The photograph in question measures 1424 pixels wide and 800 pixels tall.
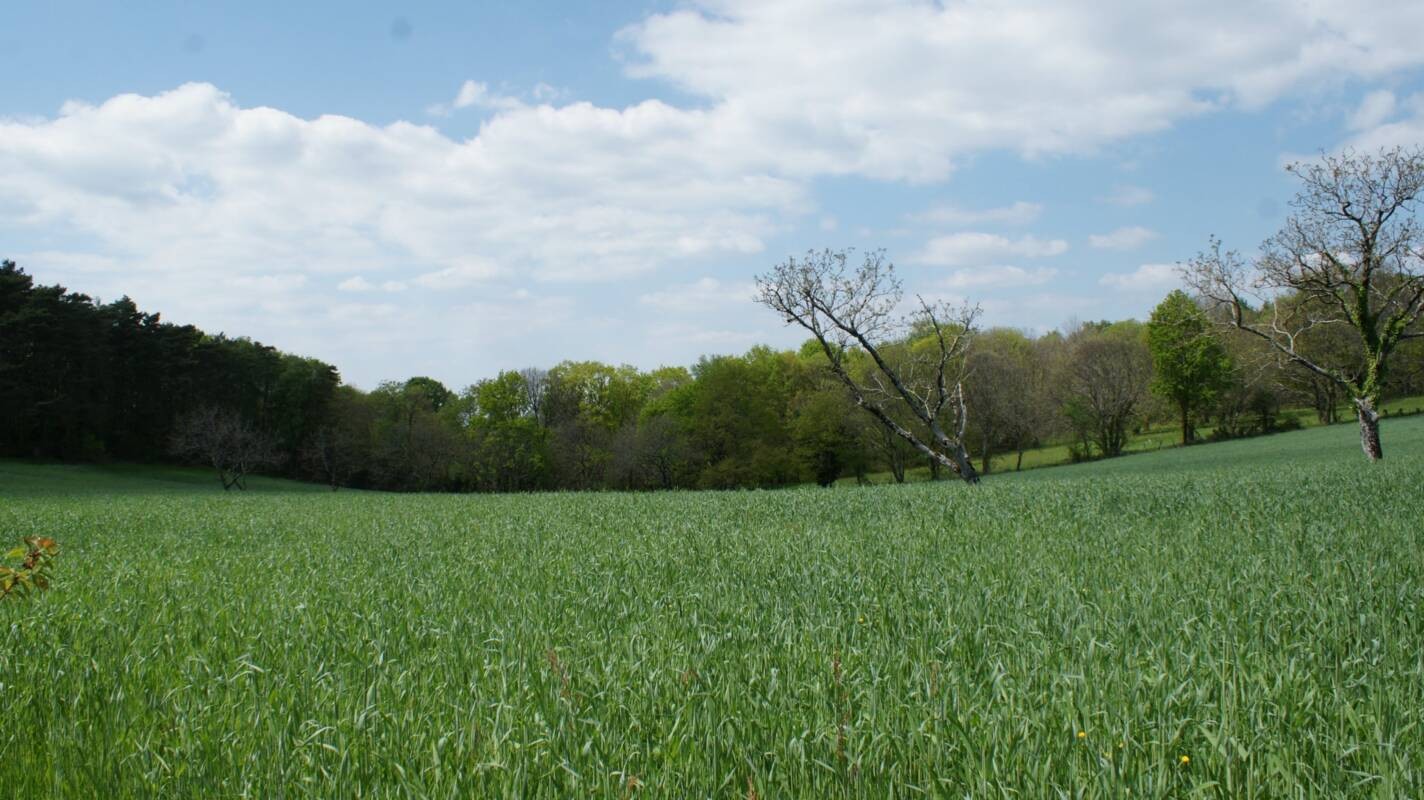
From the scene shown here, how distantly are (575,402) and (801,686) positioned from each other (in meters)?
65.6

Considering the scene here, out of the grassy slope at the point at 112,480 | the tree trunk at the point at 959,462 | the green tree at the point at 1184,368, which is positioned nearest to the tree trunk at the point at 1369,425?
the tree trunk at the point at 959,462

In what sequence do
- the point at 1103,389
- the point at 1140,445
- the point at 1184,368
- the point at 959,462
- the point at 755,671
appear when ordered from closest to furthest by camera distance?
the point at 755,671 < the point at 959,462 < the point at 1184,368 < the point at 1103,389 < the point at 1140,445

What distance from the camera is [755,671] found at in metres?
4.43

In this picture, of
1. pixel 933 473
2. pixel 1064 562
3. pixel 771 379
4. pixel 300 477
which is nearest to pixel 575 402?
pixel 771 379

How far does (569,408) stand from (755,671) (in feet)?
212

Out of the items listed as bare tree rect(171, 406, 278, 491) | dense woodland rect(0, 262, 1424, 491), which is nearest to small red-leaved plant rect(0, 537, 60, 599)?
dense woodland rect(0, 262, 1424, 491)

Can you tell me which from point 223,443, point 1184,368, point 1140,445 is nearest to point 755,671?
point 223,443

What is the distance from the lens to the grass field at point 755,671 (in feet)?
10.6

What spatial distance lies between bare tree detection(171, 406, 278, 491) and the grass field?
47.6 m

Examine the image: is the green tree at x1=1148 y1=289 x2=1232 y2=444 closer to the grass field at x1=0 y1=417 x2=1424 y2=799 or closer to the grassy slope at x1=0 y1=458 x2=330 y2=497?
the grass field at x1=0 y1=417 x2=1424 y2=799

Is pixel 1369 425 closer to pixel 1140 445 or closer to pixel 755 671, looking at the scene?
pixel 755 671

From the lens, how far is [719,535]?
11.4 metres

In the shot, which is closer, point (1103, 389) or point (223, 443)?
point (223, 443)

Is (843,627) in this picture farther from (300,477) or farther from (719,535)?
(300,477)
